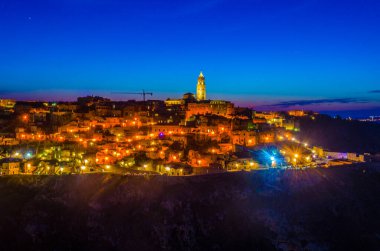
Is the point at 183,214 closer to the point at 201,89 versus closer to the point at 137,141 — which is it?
the point at 137,141

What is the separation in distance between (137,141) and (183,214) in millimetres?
18369

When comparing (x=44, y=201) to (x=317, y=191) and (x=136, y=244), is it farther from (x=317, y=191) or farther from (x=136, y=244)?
(x=317, y=191)

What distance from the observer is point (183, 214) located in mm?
41531

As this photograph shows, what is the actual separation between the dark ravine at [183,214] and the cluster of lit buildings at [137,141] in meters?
3.21

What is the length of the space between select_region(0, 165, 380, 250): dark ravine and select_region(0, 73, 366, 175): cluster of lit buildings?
3.21 metres

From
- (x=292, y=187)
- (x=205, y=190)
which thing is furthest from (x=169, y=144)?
(x=292, y=187)

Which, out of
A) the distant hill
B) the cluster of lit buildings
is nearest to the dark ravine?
the cluster of lit buildings

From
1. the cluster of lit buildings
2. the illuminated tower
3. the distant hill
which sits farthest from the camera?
the illuminated tower

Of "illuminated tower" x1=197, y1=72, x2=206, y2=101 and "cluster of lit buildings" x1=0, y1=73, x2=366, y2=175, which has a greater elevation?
"illuminated tower" x1=197, y1=72, x2=206, y2=101

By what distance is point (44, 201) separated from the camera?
135ft

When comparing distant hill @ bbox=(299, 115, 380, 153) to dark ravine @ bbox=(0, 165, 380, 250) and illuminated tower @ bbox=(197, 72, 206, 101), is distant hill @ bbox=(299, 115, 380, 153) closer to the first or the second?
illuminated tower @ bbox=(197, 72, 206, 101)

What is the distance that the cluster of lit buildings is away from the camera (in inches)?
1909

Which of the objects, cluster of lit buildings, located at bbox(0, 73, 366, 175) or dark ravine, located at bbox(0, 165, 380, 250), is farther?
cluster of lit buildings, located at bbox(0, 73, 366, 175)

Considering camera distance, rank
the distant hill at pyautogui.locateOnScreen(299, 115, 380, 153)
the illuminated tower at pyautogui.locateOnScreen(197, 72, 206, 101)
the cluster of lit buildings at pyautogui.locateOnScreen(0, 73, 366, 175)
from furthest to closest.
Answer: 1. the illuminated tower at pyautogui.locateOnScreen(197, 72, 206, 101)
2. the distant hill at pyautogui.locateOnScreen(299, 115, 380, 153)
3. the cluster of lit buildings at pyautogui.locateOnScreen(0, 73, 366, 175)
